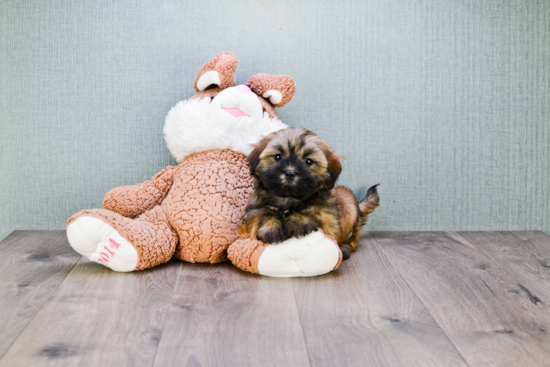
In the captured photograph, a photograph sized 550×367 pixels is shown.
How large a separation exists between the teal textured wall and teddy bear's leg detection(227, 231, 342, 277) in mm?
684

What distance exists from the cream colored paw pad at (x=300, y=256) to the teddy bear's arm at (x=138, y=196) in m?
0.57

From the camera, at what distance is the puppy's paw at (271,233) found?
1.63m

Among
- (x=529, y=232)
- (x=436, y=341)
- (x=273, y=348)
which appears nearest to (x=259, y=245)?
(x=273, y=348)

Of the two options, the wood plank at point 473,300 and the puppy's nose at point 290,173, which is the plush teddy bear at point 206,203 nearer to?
the puppy's nose at point 290,173

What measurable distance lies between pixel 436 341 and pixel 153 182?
1265 mm

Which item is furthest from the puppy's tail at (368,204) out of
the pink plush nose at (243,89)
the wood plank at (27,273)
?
the wood plank at (27,273)

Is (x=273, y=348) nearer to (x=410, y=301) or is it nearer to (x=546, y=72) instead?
(x=410, y=301)

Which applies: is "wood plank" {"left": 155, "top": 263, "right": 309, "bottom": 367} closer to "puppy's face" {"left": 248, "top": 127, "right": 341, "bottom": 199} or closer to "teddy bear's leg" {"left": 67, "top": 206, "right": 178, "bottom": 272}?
"teddy bear's leg" {"left": 67, "top": 206, "right": 178, "bottom": 272}

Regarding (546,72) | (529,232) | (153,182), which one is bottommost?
(529,232)

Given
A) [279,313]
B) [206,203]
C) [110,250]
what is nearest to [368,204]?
[206,203]

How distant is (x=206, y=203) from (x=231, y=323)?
60 cm

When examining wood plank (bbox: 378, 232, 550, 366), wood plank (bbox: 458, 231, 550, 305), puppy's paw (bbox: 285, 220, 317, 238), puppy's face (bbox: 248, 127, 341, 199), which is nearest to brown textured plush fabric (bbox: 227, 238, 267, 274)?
puppy's paw (bbox: 285, 220, 317, 238)

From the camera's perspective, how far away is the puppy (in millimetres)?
1574

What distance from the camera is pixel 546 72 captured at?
2260 mm
